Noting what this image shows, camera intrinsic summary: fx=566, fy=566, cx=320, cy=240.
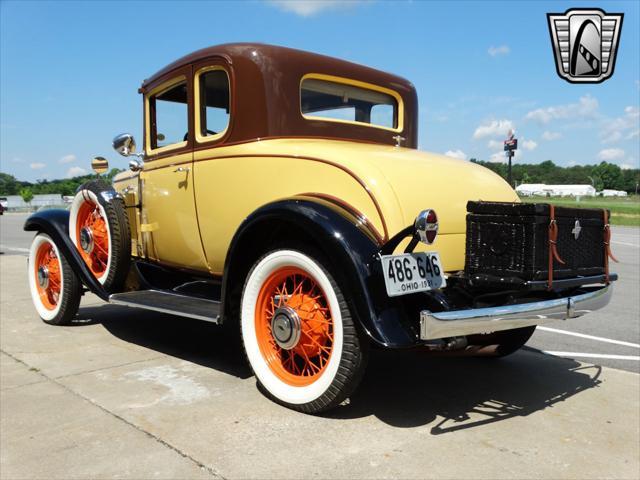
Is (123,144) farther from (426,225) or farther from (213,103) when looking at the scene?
(426,225)

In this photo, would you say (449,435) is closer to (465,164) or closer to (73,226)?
(465,164)

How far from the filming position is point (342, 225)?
9.00 ft

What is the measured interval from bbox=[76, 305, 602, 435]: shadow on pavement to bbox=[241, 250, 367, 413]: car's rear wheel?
0.23 m

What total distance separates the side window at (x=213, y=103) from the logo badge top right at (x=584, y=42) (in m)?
5.91

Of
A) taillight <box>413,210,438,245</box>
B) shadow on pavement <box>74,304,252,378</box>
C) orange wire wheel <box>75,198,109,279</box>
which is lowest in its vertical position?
shadow on pavement <box>74,304,252,378</box>

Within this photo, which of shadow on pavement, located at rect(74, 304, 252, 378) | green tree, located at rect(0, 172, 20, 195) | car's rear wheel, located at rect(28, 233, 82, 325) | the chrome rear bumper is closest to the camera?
the chrome rear bumper

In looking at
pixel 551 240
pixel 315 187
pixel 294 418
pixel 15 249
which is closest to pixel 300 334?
pixel 294 418

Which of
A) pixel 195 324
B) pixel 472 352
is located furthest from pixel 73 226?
pixel 472 352

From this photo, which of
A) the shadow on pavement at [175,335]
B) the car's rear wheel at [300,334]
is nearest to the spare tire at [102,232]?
the shadow on pavement at [175,335]

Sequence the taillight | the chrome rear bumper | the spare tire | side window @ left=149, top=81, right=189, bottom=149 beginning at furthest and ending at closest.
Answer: the spare tire
side window @ left=149, top=81, right=189, bottom=149
the taillight
the chrome rear bumper

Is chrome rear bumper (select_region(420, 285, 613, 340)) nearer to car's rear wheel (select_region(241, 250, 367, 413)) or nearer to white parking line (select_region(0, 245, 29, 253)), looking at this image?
car's rear wheel (select_region(241, 250, 367, 413))

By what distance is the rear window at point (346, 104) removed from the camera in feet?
12.2

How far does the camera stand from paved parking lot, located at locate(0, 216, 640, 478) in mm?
2346

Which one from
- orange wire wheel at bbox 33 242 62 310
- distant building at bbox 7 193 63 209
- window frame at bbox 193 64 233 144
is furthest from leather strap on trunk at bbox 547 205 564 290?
distant building at bbox 7 193 63 209
